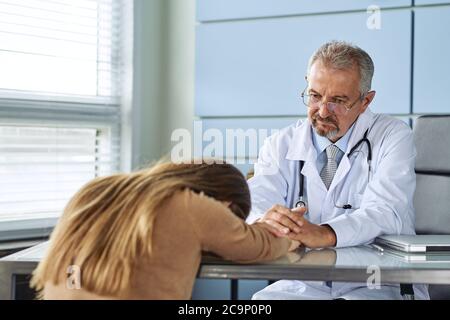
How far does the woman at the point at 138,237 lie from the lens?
2.53 feet

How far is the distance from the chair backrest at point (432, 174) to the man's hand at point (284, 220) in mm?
609

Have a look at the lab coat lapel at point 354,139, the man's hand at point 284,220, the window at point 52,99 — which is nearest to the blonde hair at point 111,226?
the man's hand at point 284,220

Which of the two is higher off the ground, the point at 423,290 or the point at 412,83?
the point at 412,83

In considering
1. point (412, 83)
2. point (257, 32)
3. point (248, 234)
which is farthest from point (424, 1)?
point (248, 234)

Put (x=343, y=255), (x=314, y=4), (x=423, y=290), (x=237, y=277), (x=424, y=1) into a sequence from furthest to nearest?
(x=314, y=4), (x=424, y=1), (x=423, y=290), (x=343, y=255), (x=237, y=277)

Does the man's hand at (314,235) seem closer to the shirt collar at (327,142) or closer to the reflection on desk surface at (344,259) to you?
the reflection on desk surface at (344,259)

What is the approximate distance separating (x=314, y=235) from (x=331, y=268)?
21 centimetres

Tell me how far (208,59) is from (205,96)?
0.14 metres

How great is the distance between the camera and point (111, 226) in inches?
30.9

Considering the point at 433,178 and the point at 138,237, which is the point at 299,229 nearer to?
the point at 138,237

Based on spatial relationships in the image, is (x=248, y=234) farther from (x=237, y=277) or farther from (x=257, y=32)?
(x=257, y=32)

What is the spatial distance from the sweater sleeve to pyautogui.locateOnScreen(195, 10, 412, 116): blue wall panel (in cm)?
119

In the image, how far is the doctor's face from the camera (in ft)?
4.67
